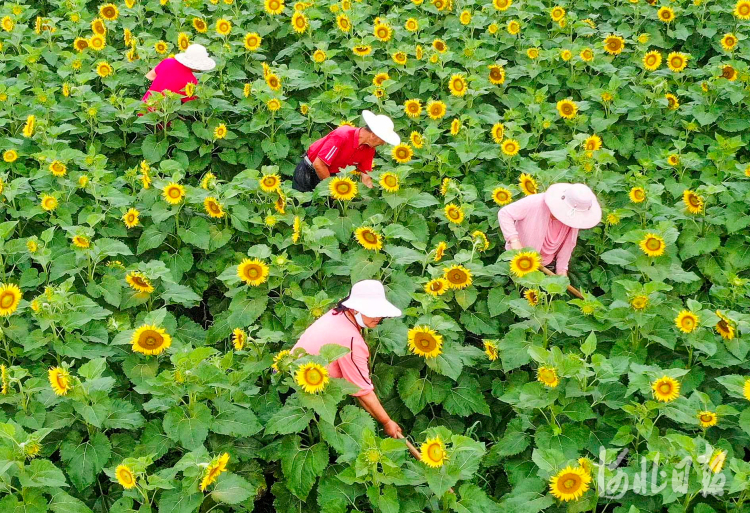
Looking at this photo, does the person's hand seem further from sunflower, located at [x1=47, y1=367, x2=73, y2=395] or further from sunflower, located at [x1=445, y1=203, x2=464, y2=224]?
sunflower, located at [x1=445, y1=203, x2=464, y2=224]

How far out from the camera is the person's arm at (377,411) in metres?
4.42

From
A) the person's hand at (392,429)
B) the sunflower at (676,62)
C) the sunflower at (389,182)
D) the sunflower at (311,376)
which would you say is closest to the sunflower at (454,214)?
the sunflower at (389,182)

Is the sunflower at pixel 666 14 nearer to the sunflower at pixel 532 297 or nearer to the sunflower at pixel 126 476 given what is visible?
the sunflower at pixel 532 297

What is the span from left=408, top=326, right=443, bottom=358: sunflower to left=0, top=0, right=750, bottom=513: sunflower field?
20 mm

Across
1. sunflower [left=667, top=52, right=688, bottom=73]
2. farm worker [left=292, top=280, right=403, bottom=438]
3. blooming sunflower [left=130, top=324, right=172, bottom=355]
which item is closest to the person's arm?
farm worker [left=292, top=280, right=403, bottom=438]

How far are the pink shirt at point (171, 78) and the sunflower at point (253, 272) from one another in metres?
2.86

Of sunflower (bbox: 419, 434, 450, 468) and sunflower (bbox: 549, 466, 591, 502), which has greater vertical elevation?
sunflower (bbox: 419, 434, 450, 468)

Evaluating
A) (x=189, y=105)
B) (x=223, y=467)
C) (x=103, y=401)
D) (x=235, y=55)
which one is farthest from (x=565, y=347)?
(x=235, y=55)

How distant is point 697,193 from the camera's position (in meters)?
5.98

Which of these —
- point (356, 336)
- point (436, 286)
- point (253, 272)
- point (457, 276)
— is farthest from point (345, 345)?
point (457, 276)

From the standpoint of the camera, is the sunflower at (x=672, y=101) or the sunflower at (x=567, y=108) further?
the sunflower at (x=672, y=101)

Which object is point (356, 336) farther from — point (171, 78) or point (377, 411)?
point (171, 78)

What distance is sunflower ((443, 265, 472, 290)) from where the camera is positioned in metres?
5.25

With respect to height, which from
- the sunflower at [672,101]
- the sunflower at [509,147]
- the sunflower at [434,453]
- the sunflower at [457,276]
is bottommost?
the sunflower at [672,101]
